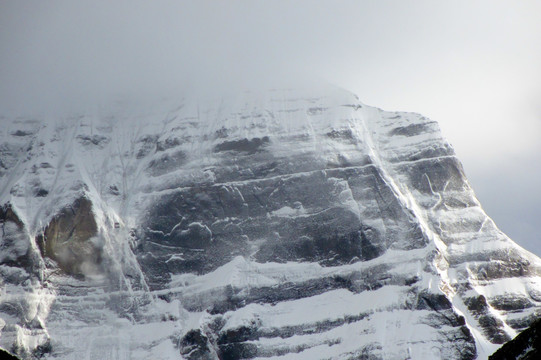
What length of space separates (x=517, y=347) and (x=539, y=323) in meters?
3.61

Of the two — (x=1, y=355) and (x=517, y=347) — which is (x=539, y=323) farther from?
(x=1, y=355)

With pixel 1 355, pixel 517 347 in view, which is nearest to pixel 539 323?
pixel 517 347

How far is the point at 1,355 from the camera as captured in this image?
106 m

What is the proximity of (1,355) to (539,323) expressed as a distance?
189 feet

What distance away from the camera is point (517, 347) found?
11094cm

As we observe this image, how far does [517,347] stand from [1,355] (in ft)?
180

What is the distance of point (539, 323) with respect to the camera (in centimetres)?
Answer: 11144
